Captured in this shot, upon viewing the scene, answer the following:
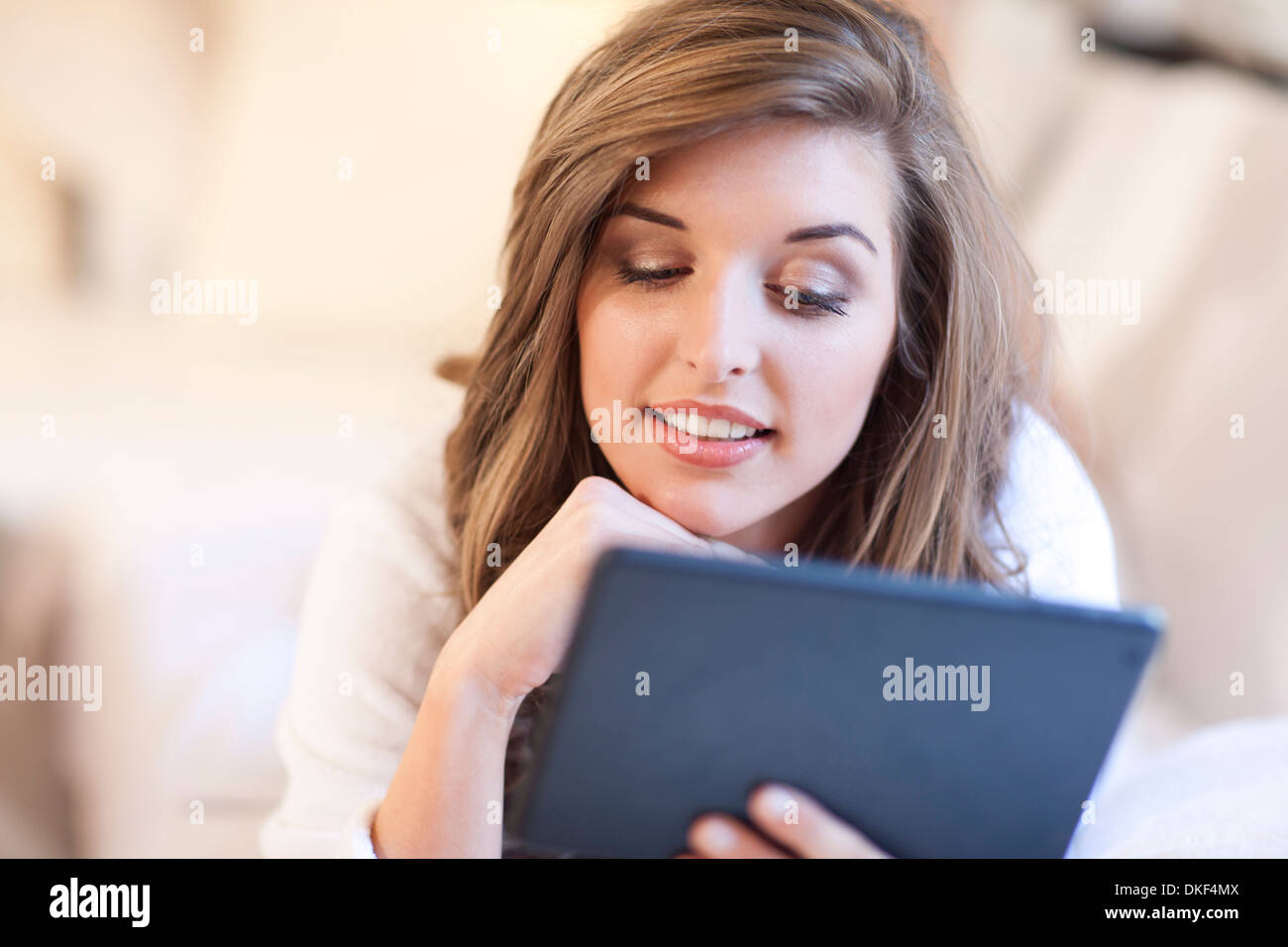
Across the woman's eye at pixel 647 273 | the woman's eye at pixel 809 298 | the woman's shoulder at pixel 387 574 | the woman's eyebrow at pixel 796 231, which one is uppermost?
the woman's eyebrow at pixel 796 231

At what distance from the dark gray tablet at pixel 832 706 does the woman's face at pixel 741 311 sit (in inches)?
8.2

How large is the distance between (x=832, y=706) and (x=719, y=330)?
0.25 meters

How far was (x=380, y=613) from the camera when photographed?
860mm

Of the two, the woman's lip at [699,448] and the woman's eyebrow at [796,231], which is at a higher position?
the woman's eyebrow at [796,231]

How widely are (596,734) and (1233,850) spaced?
0.53 m

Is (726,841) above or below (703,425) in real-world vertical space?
below

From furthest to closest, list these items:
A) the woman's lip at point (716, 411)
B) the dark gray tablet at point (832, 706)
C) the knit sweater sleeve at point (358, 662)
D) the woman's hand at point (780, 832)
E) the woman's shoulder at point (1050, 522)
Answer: the woman's shoulder at point (1050, 522) → the knit sweater sleeve at point (358, 662) → the woman's lip at point (716, 411) → the woman's hand at point (780, 832) → the dark gray tablet at point (832, 706)

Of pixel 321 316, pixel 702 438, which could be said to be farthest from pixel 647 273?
pixel 321 316

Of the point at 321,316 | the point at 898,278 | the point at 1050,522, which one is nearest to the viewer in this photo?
the point at 898,278

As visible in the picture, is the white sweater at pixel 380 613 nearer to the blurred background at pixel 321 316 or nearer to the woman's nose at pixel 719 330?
the blurred background at pixel 321 316

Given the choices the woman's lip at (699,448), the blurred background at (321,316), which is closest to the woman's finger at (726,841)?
the woman's lip at (699,448)

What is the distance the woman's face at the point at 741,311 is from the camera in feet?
2.18

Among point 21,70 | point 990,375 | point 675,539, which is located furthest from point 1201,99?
point 21,70

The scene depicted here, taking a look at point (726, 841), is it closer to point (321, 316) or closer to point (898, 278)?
point (898, 278)
